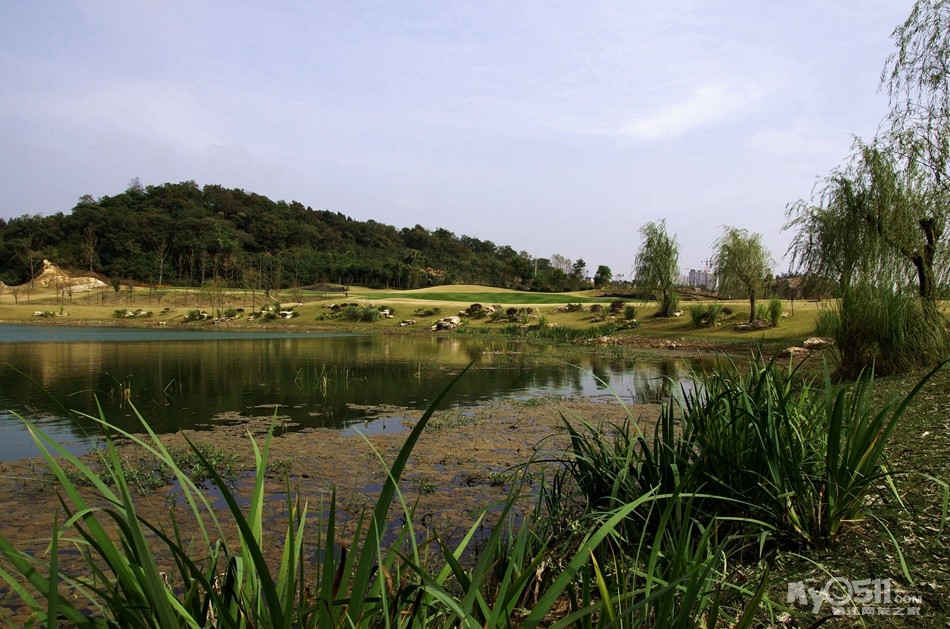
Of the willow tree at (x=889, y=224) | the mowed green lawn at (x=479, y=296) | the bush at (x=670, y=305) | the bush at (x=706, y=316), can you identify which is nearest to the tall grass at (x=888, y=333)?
the willow tree at (x=889, y=224)

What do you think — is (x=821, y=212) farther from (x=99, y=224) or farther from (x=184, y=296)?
(x=99, y=224)

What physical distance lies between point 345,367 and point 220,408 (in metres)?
7.73

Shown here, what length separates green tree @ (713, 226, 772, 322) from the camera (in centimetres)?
3525

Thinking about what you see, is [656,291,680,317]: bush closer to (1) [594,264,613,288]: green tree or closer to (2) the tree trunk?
(2) the tree trunk

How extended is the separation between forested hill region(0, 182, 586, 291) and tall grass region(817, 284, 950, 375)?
206ft

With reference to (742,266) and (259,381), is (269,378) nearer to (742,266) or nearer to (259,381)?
(259,381)

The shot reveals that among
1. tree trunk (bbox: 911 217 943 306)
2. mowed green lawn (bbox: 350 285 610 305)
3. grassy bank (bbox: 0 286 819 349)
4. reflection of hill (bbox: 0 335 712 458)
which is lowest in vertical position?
reflection of hill (bbox: 0 335 712 458)

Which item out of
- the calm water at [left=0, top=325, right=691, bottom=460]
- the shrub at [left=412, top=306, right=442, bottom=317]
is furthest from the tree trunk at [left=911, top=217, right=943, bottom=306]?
the shrub at [left=412, top=306, right=442, bottom=317]

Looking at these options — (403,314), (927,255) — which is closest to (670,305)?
(403,314)

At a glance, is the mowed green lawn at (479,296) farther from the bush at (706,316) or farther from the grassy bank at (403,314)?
the bush at (706,316)

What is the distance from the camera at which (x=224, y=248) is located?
79250 mm

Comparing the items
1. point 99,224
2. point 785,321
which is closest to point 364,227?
point 99,224

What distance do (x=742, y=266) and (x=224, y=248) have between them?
66.5 metres

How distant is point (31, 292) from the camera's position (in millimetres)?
63438
